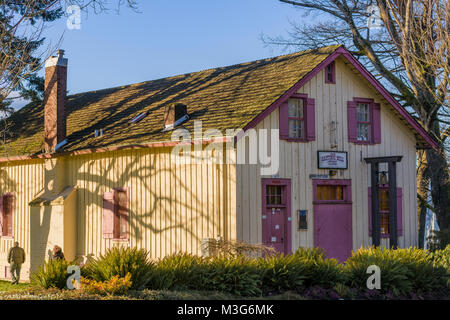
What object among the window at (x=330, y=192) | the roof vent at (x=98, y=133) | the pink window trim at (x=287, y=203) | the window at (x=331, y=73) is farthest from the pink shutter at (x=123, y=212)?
the window at (x=331, y=73)

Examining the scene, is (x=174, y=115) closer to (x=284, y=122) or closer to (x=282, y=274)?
(x=284, y=122)

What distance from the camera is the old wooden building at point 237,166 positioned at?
20.6 meters

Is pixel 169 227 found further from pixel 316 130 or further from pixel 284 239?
pixel 316 130

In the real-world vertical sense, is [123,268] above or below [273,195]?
below

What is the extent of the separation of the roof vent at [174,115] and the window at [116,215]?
9.07 ft

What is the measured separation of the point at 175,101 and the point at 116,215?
14.5ft

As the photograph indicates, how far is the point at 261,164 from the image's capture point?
68.1 feet

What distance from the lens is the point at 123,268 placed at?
15.4 m

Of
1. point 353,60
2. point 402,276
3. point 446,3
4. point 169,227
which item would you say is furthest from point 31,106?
point 402,276

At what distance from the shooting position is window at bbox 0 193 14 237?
28.5 meters

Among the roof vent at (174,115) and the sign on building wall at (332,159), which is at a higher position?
the roof vent at (174,115)

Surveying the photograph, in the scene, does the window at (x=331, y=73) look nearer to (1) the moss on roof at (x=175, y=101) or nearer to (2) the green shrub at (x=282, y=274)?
(1) the moss on roof at (x=175, y=101)

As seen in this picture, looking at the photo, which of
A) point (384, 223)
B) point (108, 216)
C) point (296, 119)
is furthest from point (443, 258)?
point (108, 216)
